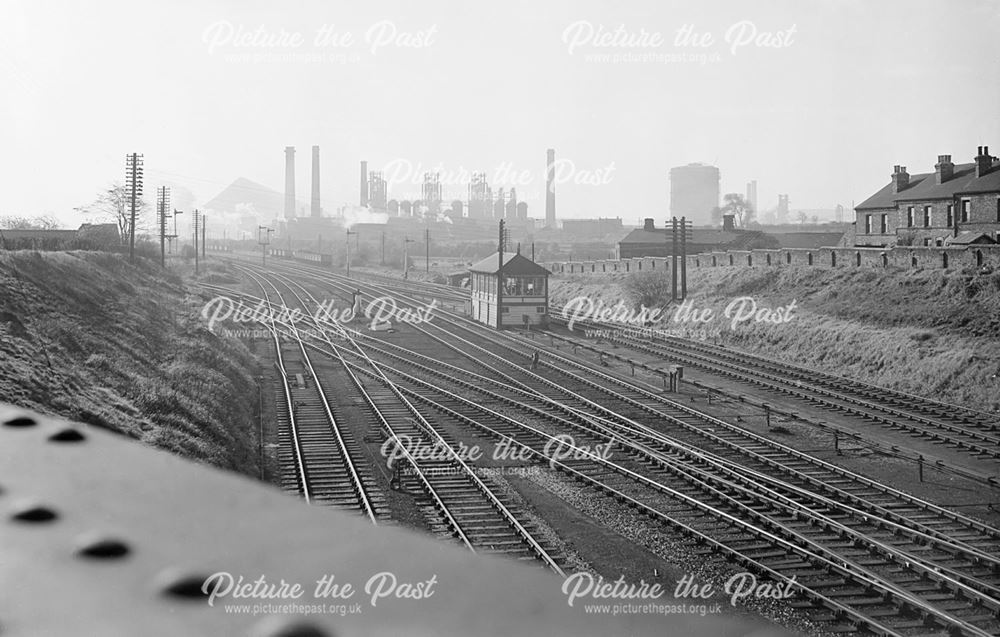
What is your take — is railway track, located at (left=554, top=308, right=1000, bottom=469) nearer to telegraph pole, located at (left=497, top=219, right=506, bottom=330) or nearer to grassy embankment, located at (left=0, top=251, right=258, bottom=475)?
telegraph pole, located at (left=497, top=219, right=506, bottom=330)

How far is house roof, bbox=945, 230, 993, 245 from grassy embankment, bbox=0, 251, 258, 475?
30710 mm

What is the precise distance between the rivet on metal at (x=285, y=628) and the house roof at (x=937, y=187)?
141 feet

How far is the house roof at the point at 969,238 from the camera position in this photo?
121ft

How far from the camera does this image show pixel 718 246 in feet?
220

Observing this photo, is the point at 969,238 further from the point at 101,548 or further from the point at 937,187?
the point at 101,548

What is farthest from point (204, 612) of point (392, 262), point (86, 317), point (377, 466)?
point (392, 262)

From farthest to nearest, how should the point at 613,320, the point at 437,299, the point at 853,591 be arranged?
the point at 437,299 < the point at 613,320 < the point at 853,591

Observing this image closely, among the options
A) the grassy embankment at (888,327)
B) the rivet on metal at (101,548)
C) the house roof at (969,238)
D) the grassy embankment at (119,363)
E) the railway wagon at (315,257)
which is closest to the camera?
the rivet on metal at (101,548)

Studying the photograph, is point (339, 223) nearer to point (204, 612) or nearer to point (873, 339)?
point (873, 339)

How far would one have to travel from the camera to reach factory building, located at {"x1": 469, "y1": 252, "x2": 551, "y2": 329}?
40062mm

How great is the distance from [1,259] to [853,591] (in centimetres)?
2160

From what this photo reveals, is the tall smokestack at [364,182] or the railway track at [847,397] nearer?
the railway track at [847,397]

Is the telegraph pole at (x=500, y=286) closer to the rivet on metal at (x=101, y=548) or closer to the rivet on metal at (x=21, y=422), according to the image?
the rivet on metal at (x=21, y=422)

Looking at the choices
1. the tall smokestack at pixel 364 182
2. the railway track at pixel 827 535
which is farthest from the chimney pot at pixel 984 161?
the tall smokestack at pixel 364 182
